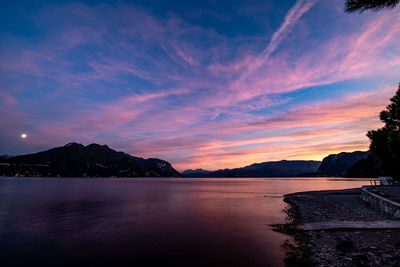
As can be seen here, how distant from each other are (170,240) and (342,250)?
598 inches

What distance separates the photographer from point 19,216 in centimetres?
3531

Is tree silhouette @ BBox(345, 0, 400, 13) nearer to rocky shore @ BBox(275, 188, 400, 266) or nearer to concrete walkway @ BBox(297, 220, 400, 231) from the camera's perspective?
rocky shore @ BBox(275, 188, 400, 266)

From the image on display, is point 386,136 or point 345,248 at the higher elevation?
point 386,136

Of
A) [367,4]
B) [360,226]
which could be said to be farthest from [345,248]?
[367,4]

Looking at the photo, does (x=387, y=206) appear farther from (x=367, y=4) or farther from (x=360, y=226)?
(x=367, y=4)

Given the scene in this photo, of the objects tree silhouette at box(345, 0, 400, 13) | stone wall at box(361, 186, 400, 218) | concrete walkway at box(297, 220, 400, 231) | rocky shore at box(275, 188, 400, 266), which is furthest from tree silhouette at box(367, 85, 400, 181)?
tree silhouette at box(345, 0, 400, 13)

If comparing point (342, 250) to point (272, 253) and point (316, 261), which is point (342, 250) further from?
point (272, 253)

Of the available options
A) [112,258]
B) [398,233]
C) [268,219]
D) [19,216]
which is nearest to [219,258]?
[112,258]

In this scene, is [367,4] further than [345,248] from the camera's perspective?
No

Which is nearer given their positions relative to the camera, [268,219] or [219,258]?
[219,258]

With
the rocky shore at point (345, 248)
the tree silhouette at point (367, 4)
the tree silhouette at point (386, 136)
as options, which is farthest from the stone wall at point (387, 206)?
the tree silhouette at point (367, 4)

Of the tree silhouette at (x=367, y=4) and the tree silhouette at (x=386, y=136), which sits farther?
the tree silhouette at (x=386, y=136)

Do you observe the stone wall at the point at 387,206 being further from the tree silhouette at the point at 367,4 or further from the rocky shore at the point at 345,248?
the tree silhouette at the point at 367,4

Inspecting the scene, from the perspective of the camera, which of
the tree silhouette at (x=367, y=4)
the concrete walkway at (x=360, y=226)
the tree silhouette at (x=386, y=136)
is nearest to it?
the tree silhouette at (x=367, y=4)
